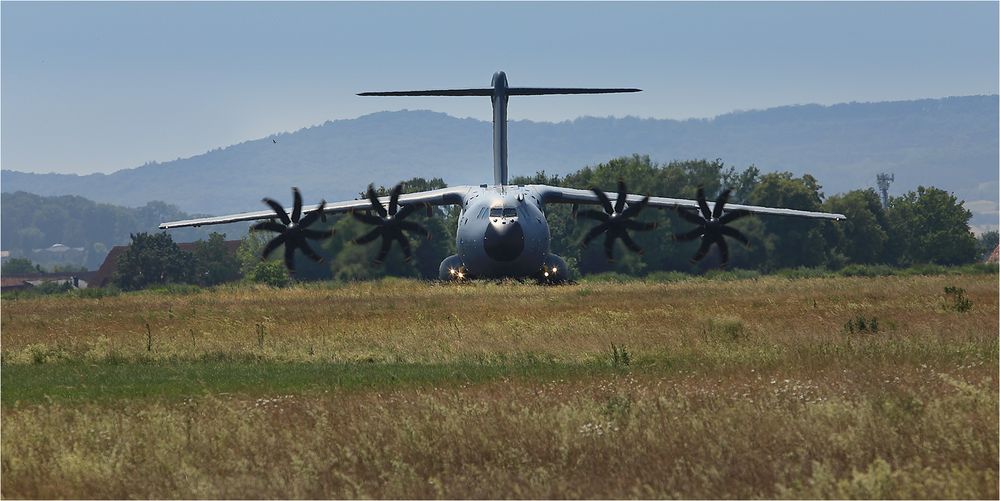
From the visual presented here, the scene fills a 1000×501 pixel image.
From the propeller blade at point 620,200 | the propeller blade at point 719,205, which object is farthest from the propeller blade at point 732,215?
the propeller blade at point 620,200

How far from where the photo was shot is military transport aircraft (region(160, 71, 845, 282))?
46.9 m

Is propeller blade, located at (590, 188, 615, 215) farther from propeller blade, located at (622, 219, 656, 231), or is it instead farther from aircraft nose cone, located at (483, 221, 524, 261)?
aircraft nose cone, located at (483, 221, 524, 261)

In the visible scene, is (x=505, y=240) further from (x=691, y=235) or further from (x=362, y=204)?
(x=362, y=204)

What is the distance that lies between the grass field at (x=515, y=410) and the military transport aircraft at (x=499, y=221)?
16302 millimetres

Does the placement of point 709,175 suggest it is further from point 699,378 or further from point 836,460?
point 836,460

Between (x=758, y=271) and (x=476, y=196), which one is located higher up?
(x=476, y=196)

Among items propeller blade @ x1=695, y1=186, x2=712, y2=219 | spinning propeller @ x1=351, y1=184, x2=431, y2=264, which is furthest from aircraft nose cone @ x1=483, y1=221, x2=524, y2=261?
propeller blade @ x1=695, y1=186, x2=712, y2=219

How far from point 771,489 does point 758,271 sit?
187 ft

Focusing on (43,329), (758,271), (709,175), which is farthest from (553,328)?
(709,175)

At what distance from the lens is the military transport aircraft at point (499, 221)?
46906 mm

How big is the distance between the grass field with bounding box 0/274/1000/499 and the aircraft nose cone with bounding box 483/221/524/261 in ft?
50.8

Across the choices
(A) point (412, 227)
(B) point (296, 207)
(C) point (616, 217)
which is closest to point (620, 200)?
(C) point (616, 217)

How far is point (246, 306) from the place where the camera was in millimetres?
41625

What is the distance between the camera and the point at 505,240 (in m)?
46.2
